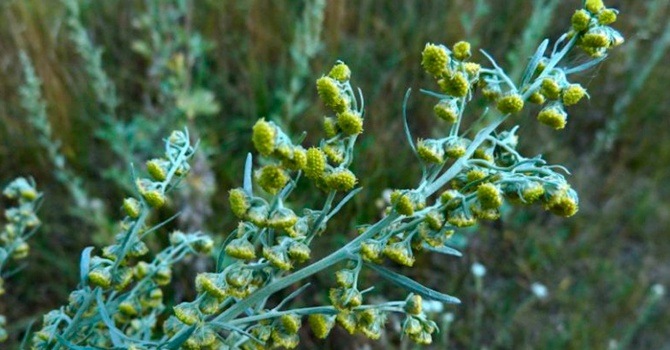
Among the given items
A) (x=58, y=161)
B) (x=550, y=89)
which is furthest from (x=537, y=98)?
(x=58, y=161)

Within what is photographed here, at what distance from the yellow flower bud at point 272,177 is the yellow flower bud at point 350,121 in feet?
0.43

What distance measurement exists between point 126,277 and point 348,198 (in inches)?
17.6

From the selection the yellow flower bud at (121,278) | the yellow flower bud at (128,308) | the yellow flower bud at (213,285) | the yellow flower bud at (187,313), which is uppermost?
the yellow flower bud at (213,285)

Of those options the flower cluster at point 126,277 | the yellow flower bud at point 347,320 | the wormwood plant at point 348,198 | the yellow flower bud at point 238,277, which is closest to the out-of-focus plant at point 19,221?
the flower cluster at point 126,277

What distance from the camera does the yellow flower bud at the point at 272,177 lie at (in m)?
1.18

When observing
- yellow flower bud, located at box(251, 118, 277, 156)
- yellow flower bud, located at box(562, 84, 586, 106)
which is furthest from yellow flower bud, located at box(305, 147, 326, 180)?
yellow flower bud, located at box(562, 84, 586, 106)

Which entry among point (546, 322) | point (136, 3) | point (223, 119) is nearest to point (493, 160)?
point (546, 322)

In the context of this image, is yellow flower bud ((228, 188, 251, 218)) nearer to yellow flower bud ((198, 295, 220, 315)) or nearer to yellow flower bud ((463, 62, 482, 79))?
yellow flower bud ((198, 295, 220, 315))

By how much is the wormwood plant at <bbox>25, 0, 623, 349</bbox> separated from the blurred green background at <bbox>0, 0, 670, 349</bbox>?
1.41m

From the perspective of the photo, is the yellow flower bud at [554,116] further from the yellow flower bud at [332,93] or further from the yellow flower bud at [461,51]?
the yellow flower bud at [332,93]

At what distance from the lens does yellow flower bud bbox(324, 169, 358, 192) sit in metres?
1.22

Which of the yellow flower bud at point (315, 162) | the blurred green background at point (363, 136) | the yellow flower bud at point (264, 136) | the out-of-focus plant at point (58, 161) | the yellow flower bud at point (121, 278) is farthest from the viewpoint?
the blurred green background at point (363, 136)

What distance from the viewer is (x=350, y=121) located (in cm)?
123

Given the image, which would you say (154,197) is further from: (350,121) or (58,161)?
(58,161)
